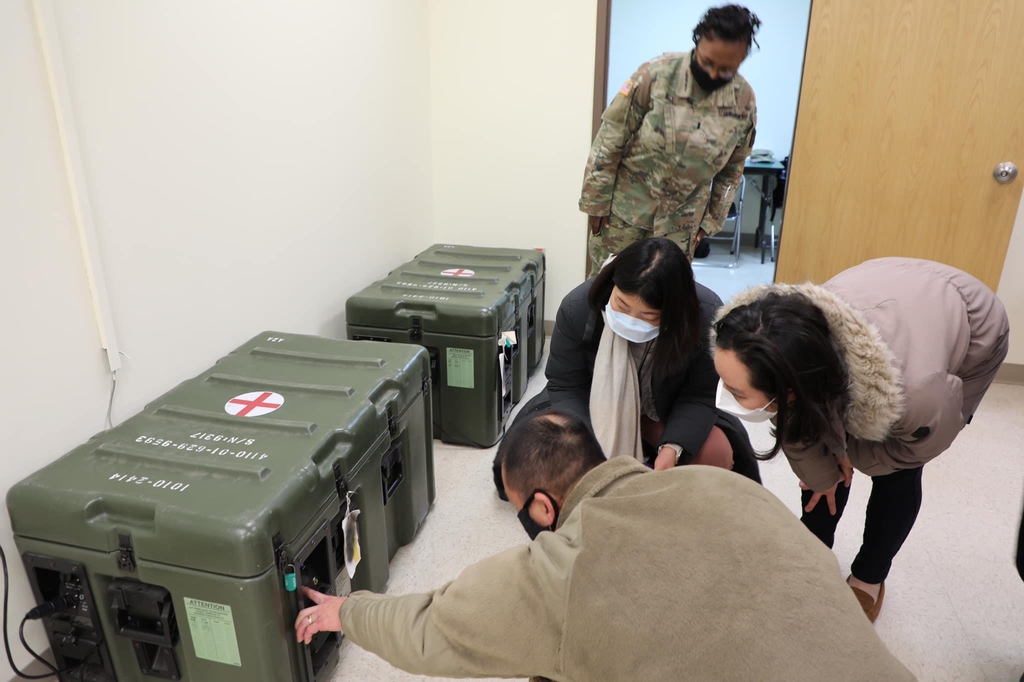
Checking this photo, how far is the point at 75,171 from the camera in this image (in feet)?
4.43

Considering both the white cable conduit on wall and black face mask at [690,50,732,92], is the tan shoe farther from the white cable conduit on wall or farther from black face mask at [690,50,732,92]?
the white cable conduit on wall

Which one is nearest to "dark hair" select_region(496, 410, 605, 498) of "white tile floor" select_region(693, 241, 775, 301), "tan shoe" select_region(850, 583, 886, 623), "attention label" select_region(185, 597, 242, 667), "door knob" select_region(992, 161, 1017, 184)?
"attention label" select_region(185, 597, 242, 667)

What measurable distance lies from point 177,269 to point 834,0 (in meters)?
2.57

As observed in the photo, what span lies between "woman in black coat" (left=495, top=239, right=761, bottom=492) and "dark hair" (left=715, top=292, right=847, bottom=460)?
0.37 m

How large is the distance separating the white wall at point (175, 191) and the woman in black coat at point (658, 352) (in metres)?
0.90

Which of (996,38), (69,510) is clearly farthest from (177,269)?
(996,38)

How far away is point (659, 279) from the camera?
61.8 inches

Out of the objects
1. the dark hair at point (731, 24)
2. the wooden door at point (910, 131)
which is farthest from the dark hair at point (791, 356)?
the wooden door at point (910, 131)

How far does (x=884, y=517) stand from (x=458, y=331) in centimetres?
129

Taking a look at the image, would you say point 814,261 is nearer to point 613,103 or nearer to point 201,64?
point 613,103

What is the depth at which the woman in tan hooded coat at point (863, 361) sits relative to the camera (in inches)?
46.0

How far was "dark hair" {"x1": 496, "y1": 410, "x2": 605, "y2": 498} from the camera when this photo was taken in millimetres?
1032

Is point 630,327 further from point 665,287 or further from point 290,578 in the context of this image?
point 290,578

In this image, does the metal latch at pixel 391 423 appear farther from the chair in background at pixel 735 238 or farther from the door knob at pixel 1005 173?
the chair in background at pixel 735 238
